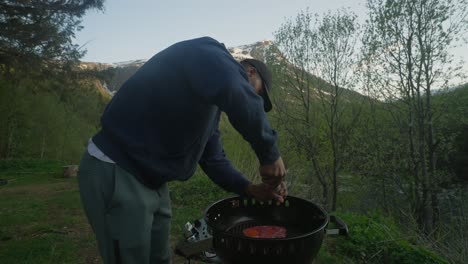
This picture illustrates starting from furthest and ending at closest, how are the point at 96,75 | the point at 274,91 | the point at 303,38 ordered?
1. the point at 274,91
2. the point at 303,38
3. the point at 96,75

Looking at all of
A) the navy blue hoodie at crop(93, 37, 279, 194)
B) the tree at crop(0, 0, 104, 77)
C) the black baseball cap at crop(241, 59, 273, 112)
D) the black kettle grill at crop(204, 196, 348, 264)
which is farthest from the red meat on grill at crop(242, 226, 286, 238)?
the tree at crop(0, 0, 104, 77)

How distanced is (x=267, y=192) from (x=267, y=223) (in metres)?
0.33

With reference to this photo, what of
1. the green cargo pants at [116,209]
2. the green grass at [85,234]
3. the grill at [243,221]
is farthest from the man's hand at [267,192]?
the green grass at [85,234]

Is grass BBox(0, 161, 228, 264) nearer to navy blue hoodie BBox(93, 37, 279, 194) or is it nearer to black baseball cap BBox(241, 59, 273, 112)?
navy blue hoodie BBox(93, 37, 279, 194)

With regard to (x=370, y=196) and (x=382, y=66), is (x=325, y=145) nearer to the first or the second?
(x=370, y=196)

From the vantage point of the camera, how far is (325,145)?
14.9 meters

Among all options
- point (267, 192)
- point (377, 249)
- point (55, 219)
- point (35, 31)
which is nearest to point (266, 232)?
point (267, 192)

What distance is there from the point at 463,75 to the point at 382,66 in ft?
8.06

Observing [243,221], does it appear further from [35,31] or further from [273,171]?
[35,31]

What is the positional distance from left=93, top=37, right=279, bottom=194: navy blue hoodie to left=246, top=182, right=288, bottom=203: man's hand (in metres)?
0.35

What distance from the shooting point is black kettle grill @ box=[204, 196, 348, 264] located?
128cm

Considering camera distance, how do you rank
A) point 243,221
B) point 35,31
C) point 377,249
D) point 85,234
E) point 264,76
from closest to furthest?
point 264,76, point 243,221, point 377,249, point 85,234, point 35,31

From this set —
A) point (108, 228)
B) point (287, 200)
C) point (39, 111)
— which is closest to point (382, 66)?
point (287, 200)

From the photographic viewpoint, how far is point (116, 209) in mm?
1405
